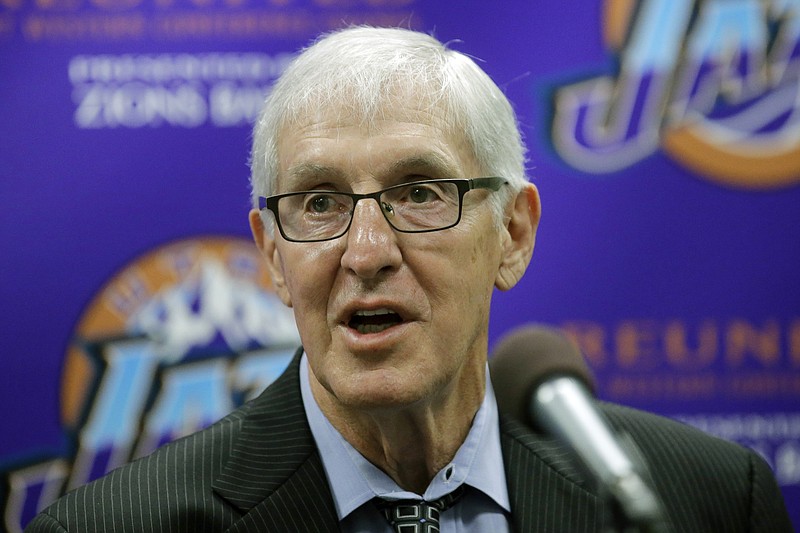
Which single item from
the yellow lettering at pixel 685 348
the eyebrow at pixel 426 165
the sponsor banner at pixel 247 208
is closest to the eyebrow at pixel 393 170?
the eyebrow at pixel 426 165

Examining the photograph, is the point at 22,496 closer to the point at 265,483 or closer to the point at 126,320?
the point at 126,320

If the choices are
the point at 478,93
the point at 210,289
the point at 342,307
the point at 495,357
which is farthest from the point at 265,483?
the point at 210,289

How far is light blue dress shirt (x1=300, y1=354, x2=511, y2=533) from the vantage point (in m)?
1.69

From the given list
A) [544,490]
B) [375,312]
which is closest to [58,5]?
[375,312]

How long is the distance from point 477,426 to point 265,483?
449mm

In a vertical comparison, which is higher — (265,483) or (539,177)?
(539,177)

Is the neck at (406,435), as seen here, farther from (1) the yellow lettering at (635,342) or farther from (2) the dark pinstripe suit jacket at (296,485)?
(1) the yellow lettering at (635,342)

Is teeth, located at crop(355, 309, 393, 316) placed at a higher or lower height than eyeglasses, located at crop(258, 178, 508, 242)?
lower

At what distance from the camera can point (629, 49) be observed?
10.4 ft

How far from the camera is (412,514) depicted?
168 centimetres

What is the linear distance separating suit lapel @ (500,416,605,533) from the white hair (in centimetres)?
49

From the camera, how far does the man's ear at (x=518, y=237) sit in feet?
6.16

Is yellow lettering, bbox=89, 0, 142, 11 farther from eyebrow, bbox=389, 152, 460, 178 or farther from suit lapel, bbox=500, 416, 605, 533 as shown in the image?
suit lapel, bbox=500, 416, 605, 533

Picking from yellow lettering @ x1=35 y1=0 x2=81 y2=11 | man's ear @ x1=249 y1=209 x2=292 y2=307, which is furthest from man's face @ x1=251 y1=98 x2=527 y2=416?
yellow lettering @ x1=35 y1=0 x2=81 y2=11
